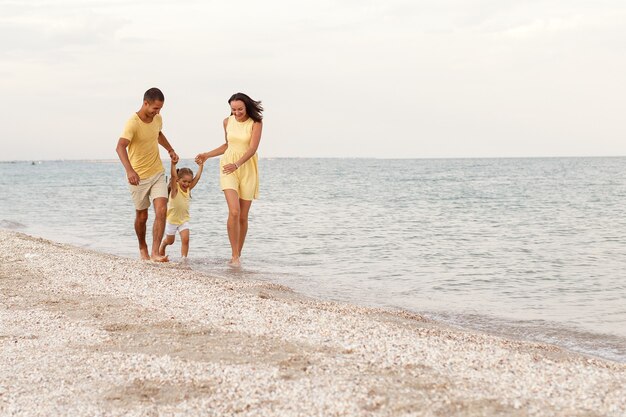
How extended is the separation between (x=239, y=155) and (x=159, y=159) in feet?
3.37

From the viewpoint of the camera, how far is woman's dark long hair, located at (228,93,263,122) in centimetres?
912

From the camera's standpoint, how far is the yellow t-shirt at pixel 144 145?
883cm

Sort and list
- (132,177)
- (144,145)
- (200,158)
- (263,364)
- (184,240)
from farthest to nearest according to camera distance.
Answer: (184,240) → (200,158) → (144,145) → (132,177) → (263,364)

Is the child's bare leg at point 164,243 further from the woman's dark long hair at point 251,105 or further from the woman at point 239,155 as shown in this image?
the woman's dark long hair at point 251,105

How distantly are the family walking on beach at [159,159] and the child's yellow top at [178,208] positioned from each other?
74cm

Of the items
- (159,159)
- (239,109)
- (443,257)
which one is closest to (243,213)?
(159,159)

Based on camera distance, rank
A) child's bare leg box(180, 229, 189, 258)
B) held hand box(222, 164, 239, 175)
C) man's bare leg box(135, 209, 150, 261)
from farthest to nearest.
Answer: child's bare leg box(180, 229, 189, 258) < man's bare leg box(135, 209, 150, 261) < held hand box(222, 164, 239, 175)

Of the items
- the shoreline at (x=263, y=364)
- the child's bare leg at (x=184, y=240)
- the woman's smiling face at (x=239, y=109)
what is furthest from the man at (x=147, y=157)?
the shoreline at (x=263, y=364)

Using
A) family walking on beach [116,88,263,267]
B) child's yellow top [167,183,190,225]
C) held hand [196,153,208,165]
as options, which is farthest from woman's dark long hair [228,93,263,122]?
child's yellow top [167,183,190,225]

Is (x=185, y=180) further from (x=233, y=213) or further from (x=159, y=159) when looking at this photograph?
(x=233, y=213)

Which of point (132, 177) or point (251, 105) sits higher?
point (251, 105)

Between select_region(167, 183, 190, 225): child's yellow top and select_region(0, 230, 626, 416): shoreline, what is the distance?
3.55m

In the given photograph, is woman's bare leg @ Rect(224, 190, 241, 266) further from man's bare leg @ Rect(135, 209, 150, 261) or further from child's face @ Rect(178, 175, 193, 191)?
man's bare leg @ Rect(135, 209, 150, 261)

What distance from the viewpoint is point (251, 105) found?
30.1ft
